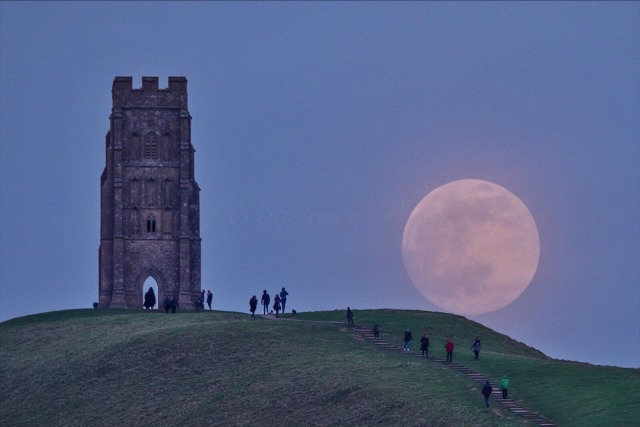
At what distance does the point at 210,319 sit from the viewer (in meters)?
109

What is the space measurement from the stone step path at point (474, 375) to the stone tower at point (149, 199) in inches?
1403

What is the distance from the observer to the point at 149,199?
452 ft

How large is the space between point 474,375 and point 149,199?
193 ft

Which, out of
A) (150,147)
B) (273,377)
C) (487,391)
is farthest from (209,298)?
(487,391)

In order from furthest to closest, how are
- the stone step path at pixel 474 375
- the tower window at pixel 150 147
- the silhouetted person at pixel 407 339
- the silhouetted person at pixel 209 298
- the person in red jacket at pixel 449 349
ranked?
the tower window at pixel 150 147
the silhouetted person at pixel 209 298
the silhouetted person at pixel 407 339
the person in red jacket at pixel 449 349
the stone step path at pixel 474 375

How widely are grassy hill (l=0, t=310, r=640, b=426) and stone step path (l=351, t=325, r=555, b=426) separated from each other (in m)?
0.65

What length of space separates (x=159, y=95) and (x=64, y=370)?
48421mm

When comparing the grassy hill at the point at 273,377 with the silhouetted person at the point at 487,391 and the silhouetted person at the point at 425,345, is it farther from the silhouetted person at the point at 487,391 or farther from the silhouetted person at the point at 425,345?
the silhouetted person at the point at 425,345

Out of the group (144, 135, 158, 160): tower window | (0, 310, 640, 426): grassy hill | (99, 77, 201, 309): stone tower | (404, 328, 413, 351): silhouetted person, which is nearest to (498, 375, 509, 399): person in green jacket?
(0, 310, 640, 426): grassy hill

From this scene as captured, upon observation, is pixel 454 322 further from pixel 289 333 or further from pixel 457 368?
pixel 457 368

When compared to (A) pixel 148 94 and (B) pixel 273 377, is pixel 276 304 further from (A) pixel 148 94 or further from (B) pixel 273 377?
(A) pixel 148 94

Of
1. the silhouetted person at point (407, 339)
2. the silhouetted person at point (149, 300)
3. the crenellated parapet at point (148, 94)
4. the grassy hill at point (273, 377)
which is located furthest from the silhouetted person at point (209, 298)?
the silhouetted person at point (407, 339)

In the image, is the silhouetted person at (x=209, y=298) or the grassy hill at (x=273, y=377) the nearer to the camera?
the grassy hill at (x=273, y=377)

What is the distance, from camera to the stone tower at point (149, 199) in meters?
136
